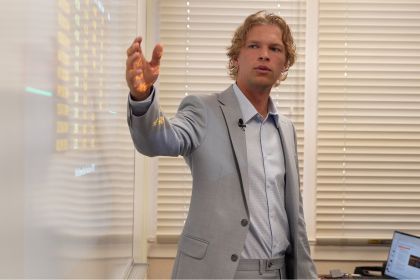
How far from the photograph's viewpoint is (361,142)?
10.7 feet

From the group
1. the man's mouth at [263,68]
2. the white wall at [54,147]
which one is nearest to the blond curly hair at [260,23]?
the man's mouth at [263,68]

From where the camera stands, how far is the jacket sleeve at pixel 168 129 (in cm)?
120

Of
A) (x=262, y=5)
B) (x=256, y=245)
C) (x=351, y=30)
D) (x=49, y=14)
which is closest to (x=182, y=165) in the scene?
(x=262, y=5)

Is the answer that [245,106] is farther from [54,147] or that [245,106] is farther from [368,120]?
[368,120]

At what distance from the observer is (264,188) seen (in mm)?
1608

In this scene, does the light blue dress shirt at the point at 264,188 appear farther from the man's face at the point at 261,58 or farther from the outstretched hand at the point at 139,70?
the outstretched hand at the point at 139,70

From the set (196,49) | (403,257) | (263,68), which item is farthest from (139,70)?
(403,257)

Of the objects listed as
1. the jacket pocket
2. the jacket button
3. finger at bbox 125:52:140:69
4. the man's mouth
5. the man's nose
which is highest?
the man's nose

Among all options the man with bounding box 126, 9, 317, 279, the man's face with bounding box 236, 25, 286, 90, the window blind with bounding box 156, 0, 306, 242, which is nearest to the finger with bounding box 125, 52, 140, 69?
→ the man with bounding box 126, 9, 317, 279

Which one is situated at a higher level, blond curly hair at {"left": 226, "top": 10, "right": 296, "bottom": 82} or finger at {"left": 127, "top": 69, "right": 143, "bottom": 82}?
blond curly hair at {"left": 226, "top": 10, "right": 296, "bottom": 82}

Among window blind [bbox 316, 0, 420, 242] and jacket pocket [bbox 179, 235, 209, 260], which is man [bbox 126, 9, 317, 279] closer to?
jacket pocket [bbox 179, 235, 209, 260]

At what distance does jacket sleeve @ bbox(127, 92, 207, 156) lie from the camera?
1203 millimetres

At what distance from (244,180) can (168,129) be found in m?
0.37

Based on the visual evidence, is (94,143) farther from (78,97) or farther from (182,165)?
(182,165)
